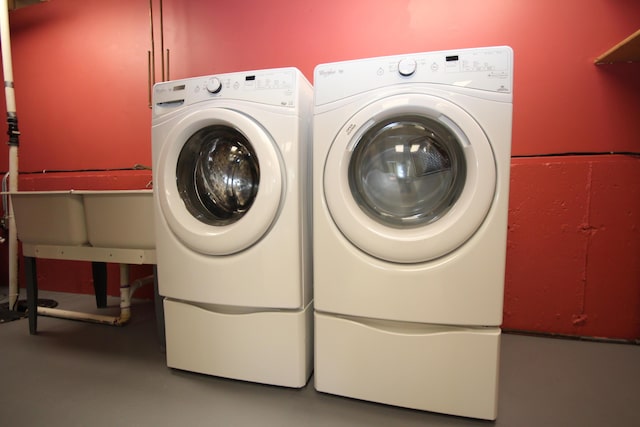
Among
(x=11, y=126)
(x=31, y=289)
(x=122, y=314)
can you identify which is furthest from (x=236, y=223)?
(x=11, y=126)

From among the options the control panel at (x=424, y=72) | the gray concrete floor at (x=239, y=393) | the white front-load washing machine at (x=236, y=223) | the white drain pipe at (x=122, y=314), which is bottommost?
the gray concrete floor at (x=239, y=393)

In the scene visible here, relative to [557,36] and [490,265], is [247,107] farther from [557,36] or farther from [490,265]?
[557,36]

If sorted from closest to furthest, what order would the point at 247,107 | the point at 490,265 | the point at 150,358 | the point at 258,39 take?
1. the point at 490,265
2. the point at 247,107
3. the point at 150,358
4. the point at 258,39

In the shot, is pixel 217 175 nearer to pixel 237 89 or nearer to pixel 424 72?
pixel 237 89

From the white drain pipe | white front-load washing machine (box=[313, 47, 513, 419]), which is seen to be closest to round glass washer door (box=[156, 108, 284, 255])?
white front-load washing machine (box=[313, 47, 513, 419])

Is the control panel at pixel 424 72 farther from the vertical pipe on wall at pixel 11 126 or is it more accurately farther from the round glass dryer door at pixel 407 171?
the vertical pipe on wall at pixel 11 126

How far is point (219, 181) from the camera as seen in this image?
109 cm

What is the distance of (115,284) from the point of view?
76.8 inches

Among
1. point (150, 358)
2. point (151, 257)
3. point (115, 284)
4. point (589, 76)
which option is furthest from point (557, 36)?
point (115, 284)

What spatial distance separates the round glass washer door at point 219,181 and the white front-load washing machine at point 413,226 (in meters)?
0.16

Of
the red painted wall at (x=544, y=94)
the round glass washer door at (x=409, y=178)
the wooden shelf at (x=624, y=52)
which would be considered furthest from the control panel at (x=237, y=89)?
the wooden shelf at (x=624, y=52)

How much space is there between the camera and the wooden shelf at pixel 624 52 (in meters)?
1.06

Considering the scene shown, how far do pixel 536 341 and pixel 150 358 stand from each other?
5.49 feet

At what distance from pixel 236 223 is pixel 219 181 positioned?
242 millimetres
